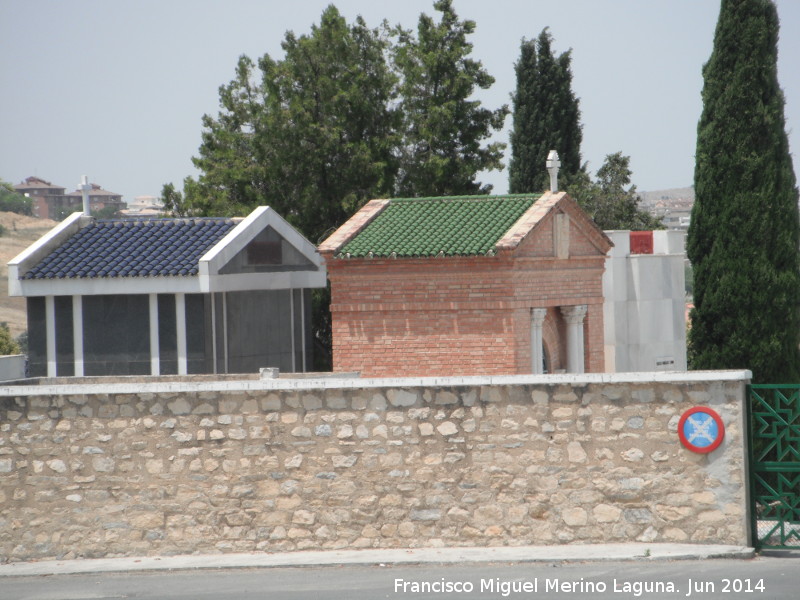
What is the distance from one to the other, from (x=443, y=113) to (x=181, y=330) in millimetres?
21453

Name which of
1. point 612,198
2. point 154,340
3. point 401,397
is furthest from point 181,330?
point 612,198

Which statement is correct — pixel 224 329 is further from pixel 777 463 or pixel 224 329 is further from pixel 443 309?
pixel 777 463

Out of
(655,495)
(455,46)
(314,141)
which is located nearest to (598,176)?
(455,46)

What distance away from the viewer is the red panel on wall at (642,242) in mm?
30844

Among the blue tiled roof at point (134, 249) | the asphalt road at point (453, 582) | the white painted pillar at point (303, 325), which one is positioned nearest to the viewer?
the asphalt road at point (453, 582)

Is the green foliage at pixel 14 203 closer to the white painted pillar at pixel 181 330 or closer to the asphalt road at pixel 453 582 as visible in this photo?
the white painted pillar at pixel 181 330

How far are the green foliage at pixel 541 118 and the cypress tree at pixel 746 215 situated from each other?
27.9 m

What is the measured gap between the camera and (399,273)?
2302 centimetres

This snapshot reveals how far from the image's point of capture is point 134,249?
23672 mm

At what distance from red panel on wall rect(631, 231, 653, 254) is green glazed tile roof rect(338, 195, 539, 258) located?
7.70 m

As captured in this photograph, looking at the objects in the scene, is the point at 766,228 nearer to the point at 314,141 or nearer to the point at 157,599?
the point at 157,599

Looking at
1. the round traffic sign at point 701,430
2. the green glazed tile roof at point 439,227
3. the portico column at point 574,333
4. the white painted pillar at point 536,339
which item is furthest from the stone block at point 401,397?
the portico column at point 574,333

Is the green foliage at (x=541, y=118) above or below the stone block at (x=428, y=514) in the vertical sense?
above

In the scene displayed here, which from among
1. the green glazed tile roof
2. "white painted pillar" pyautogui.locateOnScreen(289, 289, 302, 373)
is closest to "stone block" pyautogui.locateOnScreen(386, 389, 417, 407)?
the green glazed tile roof
